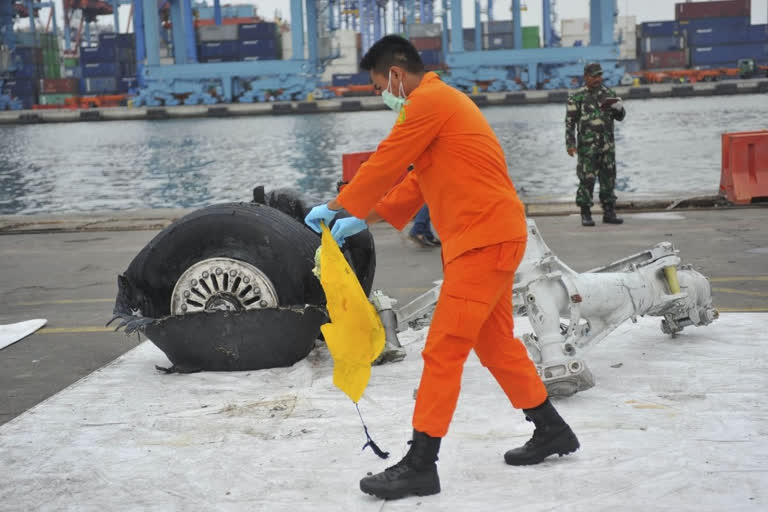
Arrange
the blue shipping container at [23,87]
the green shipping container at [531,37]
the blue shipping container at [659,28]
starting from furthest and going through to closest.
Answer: the green shipping container at [531,37] < the blue shipping container at [659,28] < the blue shipping container at [23,87]

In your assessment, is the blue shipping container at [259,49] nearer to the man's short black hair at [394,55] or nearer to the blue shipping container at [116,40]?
the blue shipping container at [116,40]

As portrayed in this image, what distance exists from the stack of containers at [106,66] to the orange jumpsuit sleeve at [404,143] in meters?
105

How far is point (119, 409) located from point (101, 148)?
4472 centimetres

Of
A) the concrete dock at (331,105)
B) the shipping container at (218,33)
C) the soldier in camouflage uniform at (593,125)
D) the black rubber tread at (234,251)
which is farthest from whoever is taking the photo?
the shipping container at (218,33)

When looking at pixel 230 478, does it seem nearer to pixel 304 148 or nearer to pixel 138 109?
pixel 304 148

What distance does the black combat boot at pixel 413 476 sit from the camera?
11.2 ft

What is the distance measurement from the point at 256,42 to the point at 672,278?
337ft

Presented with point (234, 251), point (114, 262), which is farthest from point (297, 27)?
point (234, 251)

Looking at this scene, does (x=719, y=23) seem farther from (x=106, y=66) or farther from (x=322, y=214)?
(x=322, y=214)

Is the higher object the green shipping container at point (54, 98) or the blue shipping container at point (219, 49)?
the blue shipping container at point (219, 49)

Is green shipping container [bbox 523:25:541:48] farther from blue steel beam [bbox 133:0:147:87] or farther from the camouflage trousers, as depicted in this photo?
the camouflage trousers

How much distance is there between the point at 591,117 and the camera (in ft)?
34.5

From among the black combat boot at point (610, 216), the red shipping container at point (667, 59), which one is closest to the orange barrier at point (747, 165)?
the black combat boot at point (610, 216)

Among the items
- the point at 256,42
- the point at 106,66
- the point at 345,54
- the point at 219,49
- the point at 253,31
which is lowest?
the point at 106,66
